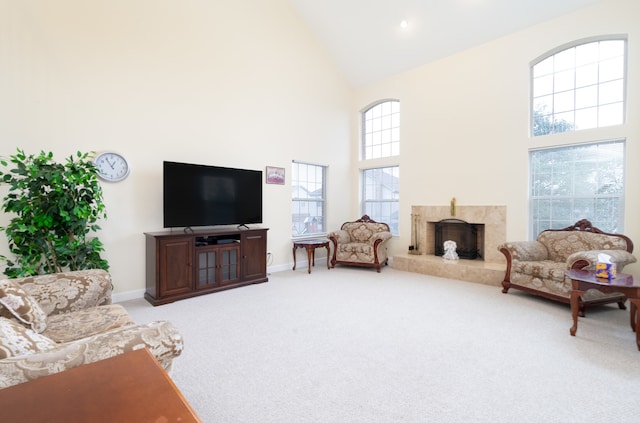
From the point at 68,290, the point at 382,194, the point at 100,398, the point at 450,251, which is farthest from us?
the point at 382,194

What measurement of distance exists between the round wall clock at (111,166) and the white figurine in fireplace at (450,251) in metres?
5.08

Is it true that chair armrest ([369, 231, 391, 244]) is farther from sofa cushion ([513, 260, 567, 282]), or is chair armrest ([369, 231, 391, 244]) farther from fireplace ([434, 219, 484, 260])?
sofa cushion ([513, 260, 567, 282])

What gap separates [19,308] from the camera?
158 centimetres

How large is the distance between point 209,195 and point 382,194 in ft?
12.1

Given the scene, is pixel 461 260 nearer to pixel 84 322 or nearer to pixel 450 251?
pixel 450 251

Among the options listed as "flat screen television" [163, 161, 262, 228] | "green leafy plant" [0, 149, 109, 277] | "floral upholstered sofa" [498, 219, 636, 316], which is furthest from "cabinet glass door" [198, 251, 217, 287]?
"floral upholstered sofa" [498, 219, 636, 316]

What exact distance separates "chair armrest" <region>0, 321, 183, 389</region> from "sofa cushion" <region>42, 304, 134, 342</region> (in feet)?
2.52

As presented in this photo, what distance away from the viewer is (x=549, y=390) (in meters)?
1.94

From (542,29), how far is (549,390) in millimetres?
4991

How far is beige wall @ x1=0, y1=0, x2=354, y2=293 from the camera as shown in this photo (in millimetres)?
3285

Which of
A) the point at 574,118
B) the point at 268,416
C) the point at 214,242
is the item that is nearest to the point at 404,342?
the point at 268,416

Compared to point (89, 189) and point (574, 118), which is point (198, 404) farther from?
point (574, 118)

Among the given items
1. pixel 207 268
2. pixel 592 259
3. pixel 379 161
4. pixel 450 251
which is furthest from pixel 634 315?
pixel 207 268

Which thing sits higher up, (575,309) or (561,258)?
(561,258)
